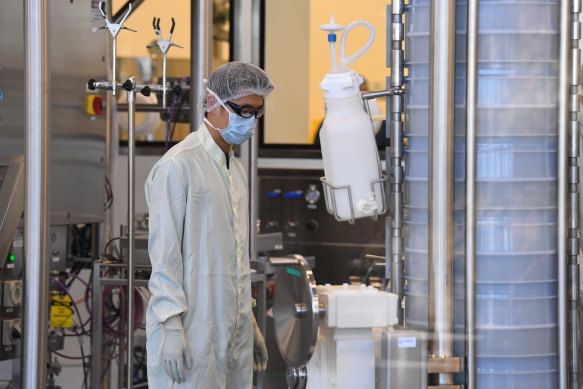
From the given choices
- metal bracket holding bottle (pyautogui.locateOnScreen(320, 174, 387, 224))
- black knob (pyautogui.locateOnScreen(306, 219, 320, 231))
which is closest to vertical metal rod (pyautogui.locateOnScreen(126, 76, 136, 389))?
metal bracket holding bottle (pyautogui.locateOnScreen(320, 174, 387, 224))

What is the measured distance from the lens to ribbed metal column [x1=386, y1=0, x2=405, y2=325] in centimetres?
203

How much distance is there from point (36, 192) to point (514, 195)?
1.21 m

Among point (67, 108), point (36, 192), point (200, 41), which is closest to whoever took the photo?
point (36, 192)

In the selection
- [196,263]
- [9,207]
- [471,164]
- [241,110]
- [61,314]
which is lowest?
[61,314]

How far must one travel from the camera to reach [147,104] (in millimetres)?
3988

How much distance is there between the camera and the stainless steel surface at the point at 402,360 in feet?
6.15

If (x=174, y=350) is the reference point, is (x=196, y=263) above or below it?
above

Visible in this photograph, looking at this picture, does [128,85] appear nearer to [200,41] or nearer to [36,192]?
[200,41]

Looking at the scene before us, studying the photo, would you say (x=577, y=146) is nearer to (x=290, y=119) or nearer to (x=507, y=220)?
(x=507, y=220)

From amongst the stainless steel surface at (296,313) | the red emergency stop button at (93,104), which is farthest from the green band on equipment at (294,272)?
the red emergency stop button at (93,104)

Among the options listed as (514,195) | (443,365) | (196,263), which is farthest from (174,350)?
(514,195)

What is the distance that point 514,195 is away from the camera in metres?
1.92

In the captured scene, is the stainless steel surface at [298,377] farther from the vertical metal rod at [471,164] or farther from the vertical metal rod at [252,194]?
the vertical metal rod at [252,194]

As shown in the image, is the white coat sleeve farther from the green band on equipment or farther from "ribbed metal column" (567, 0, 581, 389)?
"ribbed metal column" (567, 0, 581, 389)
